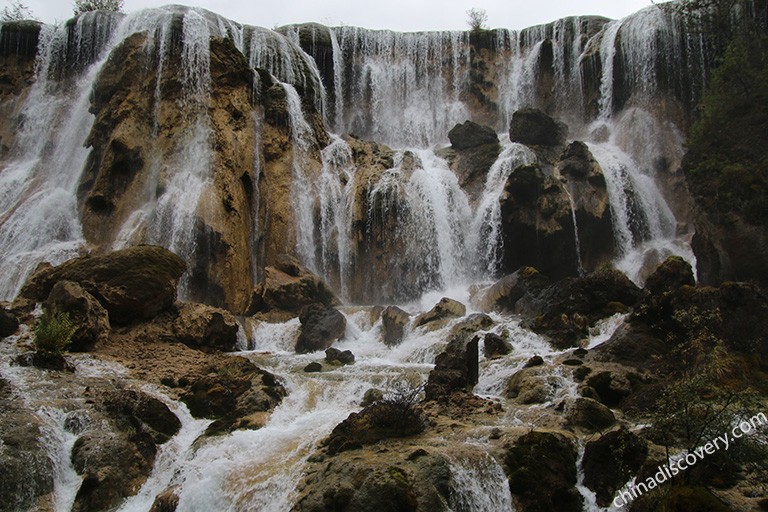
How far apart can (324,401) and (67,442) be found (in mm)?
6029

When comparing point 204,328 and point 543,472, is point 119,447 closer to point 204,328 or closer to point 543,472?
point 543,472

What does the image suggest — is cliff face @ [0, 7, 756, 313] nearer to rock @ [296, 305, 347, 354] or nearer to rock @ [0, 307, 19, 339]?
rock @ [296, 305, 347, 354]

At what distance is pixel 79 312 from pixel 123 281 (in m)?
2.43

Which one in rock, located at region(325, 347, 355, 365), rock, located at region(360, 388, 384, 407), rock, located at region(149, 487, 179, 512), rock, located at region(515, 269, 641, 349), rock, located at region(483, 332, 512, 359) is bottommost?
rock, located at region(149, 487, 179, 512)

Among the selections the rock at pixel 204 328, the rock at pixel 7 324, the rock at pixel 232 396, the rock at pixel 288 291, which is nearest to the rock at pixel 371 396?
the rock at pixel 232 396

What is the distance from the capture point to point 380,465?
10.4 metres

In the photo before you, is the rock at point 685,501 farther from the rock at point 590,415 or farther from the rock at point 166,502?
the rock at point 166,502

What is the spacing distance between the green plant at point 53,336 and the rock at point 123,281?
3.05 meters

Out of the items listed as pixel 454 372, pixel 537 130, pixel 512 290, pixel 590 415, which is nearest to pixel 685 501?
pixel 590 415

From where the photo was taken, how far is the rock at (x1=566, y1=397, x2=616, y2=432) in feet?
40.8

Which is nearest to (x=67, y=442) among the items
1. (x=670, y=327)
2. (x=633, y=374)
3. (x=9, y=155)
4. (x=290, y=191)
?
(x=633, y=374)

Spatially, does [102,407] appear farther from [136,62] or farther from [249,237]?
[136,62]

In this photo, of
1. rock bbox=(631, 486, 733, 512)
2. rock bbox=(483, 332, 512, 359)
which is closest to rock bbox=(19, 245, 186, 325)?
rock bbox=(483, 332, 512, 359)

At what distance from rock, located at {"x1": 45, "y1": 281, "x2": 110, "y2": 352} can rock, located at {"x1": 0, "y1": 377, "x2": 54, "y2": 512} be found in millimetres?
4823
